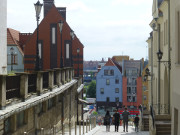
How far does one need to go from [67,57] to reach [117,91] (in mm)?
38926

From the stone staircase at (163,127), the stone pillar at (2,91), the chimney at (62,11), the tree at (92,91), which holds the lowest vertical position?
the tree at (92,91)

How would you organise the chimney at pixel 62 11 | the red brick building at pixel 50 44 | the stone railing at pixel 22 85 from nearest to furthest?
the stone railing at pixel 22 85
the red brick building at pixel 50 44
the chimney at pixel 62 11

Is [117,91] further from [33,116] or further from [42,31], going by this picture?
[33,116]

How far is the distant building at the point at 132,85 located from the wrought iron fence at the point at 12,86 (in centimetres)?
7266

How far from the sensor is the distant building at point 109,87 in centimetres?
8612

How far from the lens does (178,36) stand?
1342 cm

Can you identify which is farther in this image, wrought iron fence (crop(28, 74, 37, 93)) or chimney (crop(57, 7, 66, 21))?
chimney (crop(57, 7, 66, 21))

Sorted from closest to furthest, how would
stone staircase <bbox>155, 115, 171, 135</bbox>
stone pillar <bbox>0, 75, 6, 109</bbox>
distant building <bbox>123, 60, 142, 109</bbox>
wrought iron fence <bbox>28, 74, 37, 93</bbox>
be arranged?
1. stone pillar <bbox>0, 75, 6, 109</bbox>
2. wrought iron fence <bbox>28, 74, 37, 93</bbox>
3. stone staircase <bbox>155, 115, 171, 135</bbox>
4. distant building <bbox>123, 60, 142, 109</bbox>

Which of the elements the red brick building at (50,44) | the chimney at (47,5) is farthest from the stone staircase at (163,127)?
the chimney at (47,5)

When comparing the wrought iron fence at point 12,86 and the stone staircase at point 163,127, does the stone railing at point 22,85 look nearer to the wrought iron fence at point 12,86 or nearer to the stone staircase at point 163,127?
the wrought iron fence at point 12,86

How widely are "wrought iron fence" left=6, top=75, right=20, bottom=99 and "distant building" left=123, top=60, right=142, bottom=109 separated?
7266cm

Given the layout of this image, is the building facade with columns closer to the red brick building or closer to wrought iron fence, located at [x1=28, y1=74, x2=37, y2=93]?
wrought iron fence, located at [x1=28, y1=74, x2=37, y2=93]

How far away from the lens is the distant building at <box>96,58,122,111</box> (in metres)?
86.1

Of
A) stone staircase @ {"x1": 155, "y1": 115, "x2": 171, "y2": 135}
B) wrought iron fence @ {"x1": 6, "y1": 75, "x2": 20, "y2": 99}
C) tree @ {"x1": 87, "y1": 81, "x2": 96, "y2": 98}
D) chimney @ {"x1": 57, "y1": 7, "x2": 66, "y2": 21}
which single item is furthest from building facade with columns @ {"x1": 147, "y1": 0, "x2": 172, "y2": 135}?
tree @ {"x1": 87, "y1": 81, "x2": 96, "y2": 98}
